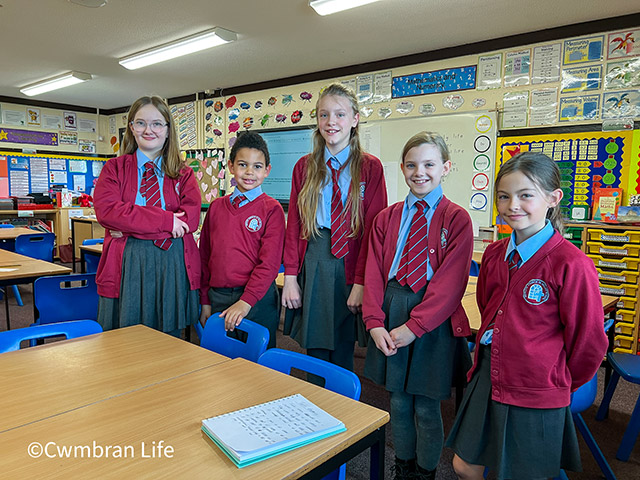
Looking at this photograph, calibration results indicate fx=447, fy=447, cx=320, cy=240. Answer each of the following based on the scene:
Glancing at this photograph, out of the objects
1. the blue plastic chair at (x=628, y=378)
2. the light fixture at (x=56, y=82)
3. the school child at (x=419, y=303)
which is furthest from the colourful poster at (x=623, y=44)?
the light fixture at (x=56, y=82)

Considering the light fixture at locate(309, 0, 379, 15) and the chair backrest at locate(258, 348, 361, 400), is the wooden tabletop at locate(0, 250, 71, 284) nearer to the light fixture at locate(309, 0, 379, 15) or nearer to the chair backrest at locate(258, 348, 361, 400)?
the chair backrest at locate(258, 348, 361, 400)

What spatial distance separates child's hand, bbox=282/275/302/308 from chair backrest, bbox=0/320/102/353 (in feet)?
2.30

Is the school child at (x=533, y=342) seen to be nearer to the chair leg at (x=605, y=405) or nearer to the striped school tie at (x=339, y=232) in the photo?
the striped school tie at (x=339, y=232)

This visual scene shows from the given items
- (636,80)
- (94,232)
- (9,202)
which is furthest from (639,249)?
(9,202)

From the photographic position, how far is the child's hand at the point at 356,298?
1720 mm

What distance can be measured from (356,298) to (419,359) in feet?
1.06

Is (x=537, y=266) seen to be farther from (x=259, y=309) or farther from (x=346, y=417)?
(x=259, y=309)

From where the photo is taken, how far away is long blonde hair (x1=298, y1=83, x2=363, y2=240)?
1767mm

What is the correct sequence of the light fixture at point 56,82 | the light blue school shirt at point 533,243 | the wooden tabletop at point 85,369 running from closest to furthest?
the wooden tabletop at point 85,369 < the light blue school shirt at point 533,243 < the light fixture at point 56,82

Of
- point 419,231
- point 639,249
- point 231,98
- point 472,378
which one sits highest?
point 231,98

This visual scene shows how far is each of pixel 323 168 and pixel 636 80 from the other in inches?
119

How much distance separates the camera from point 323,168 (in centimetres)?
182

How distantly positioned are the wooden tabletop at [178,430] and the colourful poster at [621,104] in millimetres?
3595

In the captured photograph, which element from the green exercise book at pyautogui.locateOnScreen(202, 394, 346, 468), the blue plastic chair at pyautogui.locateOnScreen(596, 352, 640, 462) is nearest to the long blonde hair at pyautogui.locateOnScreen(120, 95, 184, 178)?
the green exercise book at pyautogui.locateOnScreen(202, 394, 346, 468)
